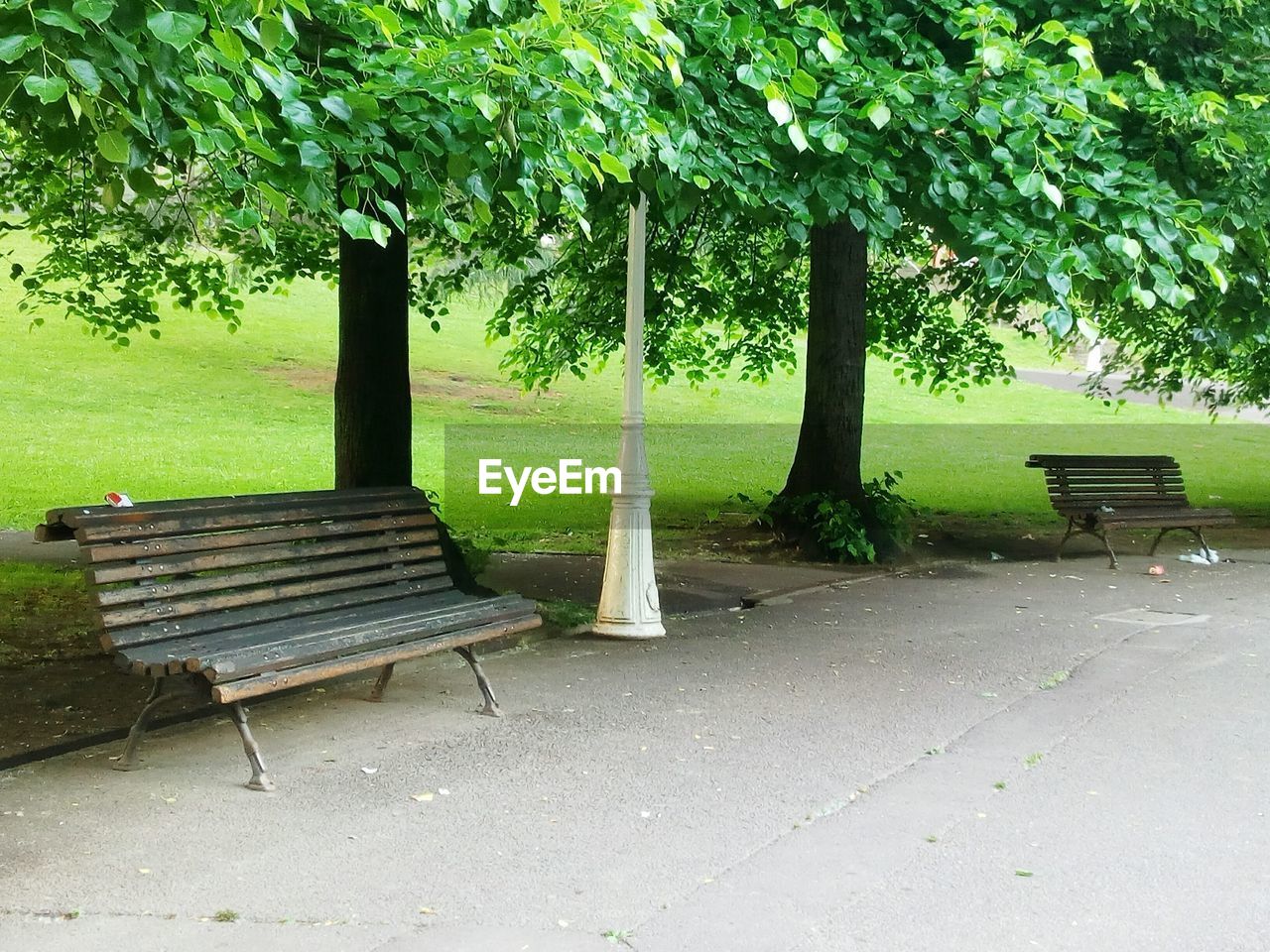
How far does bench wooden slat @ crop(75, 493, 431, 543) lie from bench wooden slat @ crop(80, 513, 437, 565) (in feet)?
0.09

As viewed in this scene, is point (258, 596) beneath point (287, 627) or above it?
above

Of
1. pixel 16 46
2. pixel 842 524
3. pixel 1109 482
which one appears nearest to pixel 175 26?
pixel 16 46

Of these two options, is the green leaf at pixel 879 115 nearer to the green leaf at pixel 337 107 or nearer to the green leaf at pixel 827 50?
the green leaf at pixel 827 50

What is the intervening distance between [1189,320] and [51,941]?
37.1 feet

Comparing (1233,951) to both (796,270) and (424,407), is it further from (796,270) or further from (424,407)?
(424,407)

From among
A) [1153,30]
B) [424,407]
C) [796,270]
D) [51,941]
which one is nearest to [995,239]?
[1153,30]

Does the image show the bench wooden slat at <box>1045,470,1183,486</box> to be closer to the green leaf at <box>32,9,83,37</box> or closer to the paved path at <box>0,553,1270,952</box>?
the paved path at <box>0,553,1270,952</box>

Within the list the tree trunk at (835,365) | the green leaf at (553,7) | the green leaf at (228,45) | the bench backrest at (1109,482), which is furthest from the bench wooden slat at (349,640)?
the bench backrest at (1109,482)

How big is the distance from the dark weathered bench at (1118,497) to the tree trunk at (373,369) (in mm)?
5987

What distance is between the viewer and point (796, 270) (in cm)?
1662

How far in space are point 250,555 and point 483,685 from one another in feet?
4.00

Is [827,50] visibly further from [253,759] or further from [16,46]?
[253,759]

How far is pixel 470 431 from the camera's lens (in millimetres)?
30609

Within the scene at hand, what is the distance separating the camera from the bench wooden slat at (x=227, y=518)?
5.18 m
